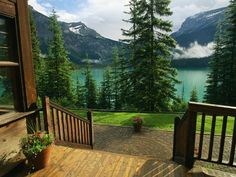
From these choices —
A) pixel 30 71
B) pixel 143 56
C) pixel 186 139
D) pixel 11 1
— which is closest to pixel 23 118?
pixel 30 71

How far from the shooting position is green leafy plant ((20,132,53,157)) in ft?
10.9

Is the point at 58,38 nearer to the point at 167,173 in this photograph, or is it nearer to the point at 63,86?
the point at 63,86

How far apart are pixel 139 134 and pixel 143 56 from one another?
28.7 ft

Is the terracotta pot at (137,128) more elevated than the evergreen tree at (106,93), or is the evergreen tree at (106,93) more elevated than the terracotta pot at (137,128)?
the terracotta pot at (137,128)

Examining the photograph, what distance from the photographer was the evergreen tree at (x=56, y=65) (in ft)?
74.5

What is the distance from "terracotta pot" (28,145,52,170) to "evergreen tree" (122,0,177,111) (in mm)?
12519

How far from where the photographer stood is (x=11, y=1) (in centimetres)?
338

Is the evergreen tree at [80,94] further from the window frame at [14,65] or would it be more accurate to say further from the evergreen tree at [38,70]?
the window frame at [14,65]

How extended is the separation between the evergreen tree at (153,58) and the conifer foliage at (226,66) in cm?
514

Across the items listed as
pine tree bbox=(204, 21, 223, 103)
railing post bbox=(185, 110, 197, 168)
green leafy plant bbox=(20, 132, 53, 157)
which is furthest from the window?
pine tree bbox=(204, 21, 223, 103)

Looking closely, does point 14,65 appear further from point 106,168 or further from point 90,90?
point 90,90

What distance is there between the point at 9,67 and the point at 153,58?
13.2 m

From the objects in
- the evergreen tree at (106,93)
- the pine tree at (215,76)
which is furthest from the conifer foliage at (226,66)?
the evergreen tree at (106,93)

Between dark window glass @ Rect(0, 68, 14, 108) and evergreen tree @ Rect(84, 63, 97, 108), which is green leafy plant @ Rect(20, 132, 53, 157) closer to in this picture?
dark window glass @ Rect(0, 68, 14, 108)
